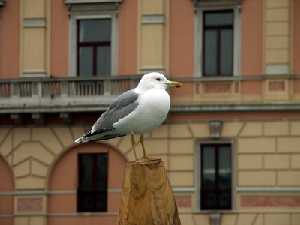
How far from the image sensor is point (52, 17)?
25844 millimetres

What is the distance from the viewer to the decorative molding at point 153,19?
25.2 meters

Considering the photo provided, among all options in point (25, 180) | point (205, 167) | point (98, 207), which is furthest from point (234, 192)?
point (25, 180)

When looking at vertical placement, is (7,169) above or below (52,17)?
below

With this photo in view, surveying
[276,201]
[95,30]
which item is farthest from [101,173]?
[276,201]

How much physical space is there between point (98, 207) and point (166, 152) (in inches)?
85.8

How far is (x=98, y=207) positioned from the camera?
25359 millimetres

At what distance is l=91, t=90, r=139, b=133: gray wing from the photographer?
1137 cm

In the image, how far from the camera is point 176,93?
25.0 m

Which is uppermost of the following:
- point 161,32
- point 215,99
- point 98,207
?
point 161,32

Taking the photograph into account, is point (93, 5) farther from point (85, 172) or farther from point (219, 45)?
point (85, 172)

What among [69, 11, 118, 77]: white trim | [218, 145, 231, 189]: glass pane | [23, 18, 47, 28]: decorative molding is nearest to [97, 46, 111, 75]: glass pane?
[69, 11, 118, 77]: white trim

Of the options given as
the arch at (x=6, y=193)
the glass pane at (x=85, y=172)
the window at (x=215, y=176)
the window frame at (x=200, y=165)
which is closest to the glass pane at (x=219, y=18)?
the window frame at (x=200, y=165)

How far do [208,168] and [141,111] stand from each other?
1398cm

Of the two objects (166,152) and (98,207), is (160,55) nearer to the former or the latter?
(166,152)
